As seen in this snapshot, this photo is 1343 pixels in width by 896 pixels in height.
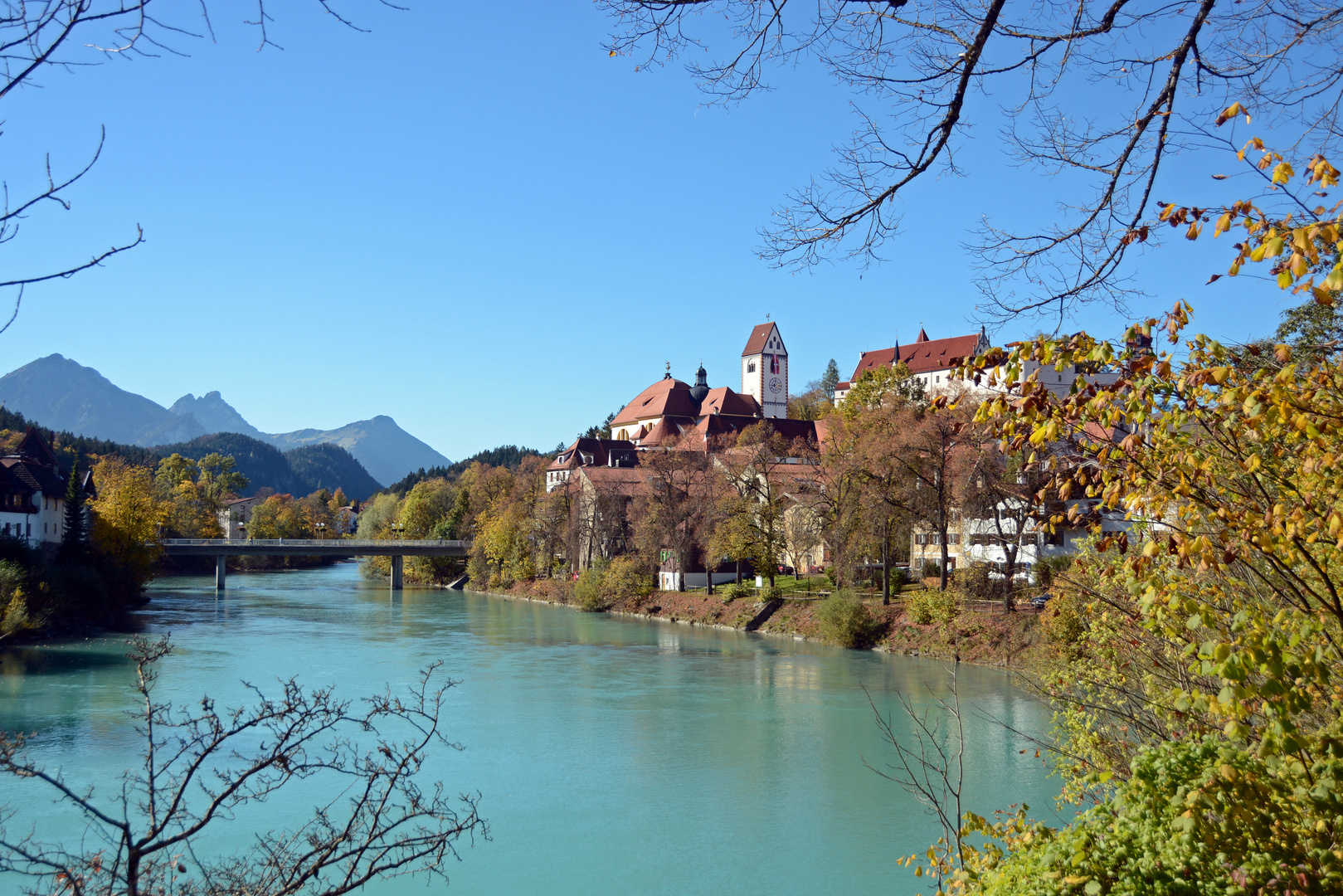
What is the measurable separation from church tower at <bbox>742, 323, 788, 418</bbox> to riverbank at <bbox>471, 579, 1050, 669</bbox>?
131 feet

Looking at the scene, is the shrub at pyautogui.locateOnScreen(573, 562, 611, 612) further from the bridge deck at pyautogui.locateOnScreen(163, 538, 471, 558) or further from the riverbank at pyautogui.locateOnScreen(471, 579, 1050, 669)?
the bridge deck at pyautogui.locateOnScreen(163, 538, 471, 558)

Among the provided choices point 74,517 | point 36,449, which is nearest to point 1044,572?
point 74,517

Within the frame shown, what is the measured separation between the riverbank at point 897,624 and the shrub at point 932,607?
18 cm

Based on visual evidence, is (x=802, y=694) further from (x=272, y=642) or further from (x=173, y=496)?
(x=173, y=496)

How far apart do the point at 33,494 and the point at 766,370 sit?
55.0m

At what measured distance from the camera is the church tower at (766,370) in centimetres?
8219

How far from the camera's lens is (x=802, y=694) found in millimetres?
23281

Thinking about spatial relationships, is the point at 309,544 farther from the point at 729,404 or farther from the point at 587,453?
the point at 729,404

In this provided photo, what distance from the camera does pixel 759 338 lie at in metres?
83.3

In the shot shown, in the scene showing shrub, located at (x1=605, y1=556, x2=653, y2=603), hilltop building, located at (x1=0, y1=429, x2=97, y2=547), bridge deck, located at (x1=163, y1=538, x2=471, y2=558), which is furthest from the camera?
bridge deck, located at (x1=163, y1=538, x2=471, y2=558)

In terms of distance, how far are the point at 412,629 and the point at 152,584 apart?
3303cm

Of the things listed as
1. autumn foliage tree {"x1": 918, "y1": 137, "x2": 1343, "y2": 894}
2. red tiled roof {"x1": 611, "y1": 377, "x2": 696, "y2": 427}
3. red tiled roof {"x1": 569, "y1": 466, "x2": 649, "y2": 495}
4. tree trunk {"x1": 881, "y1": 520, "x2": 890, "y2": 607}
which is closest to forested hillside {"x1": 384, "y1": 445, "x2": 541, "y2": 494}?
red tiled roof {"x1": 611, "y1": 377, "x2": 696, "y2": 427}

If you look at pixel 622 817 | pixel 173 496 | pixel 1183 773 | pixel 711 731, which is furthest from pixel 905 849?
pixel 173 496

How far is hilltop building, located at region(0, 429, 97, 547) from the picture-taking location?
3862 cm
